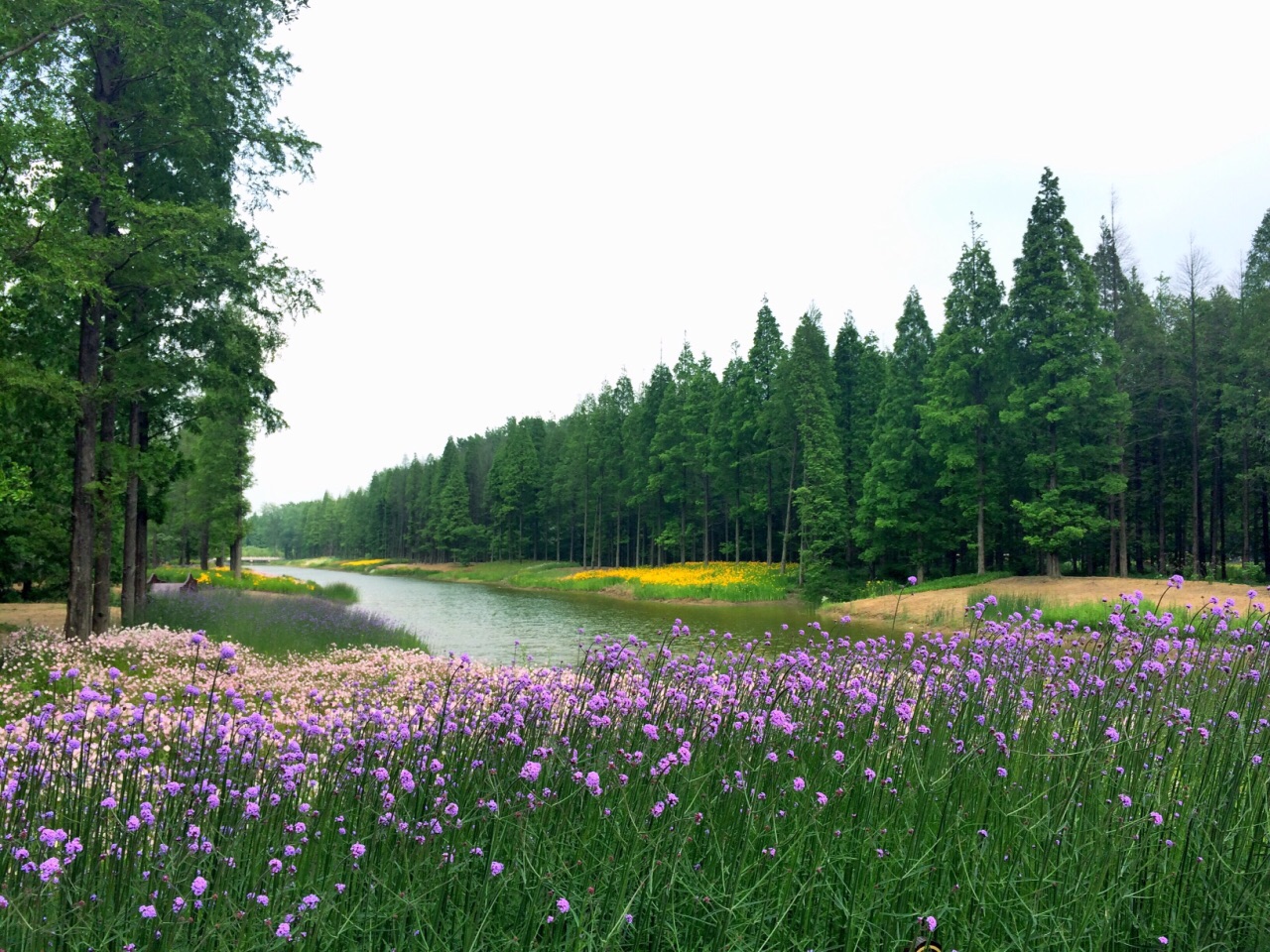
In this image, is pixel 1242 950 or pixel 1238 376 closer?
pixel 1242 950

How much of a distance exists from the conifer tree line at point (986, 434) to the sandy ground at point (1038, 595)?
194 centimetres

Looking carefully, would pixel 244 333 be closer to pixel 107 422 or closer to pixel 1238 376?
pixel 107 422

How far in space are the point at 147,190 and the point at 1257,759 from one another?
1835cm

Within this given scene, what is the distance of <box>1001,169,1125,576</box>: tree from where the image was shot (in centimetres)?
2819

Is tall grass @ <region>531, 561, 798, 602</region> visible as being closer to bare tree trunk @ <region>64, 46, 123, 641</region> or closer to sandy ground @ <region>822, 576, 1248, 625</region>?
sandy ground @ <region>822, 576, 1248, 625</region>

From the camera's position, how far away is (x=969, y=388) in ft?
108

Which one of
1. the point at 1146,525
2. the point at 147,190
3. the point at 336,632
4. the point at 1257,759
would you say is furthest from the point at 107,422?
the point at 1146,525

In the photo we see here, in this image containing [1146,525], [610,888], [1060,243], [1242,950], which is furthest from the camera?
[1146,525]

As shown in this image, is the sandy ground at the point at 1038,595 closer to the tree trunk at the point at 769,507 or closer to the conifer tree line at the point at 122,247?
the tree trunk at the point at 769,507

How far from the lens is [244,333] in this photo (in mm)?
15547

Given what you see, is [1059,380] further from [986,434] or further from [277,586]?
[277,586]

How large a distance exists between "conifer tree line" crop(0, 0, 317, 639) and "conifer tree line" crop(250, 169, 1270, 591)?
24779 millimetres

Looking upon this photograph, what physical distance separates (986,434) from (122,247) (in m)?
32.4

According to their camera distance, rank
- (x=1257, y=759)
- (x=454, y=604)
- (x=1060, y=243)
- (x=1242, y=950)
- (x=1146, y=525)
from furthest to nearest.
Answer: (x=1146, y=525) < (x=454, y=604) < (x=1060, y=243) < (x=1257, y=759) < (x=1242, y=950)
